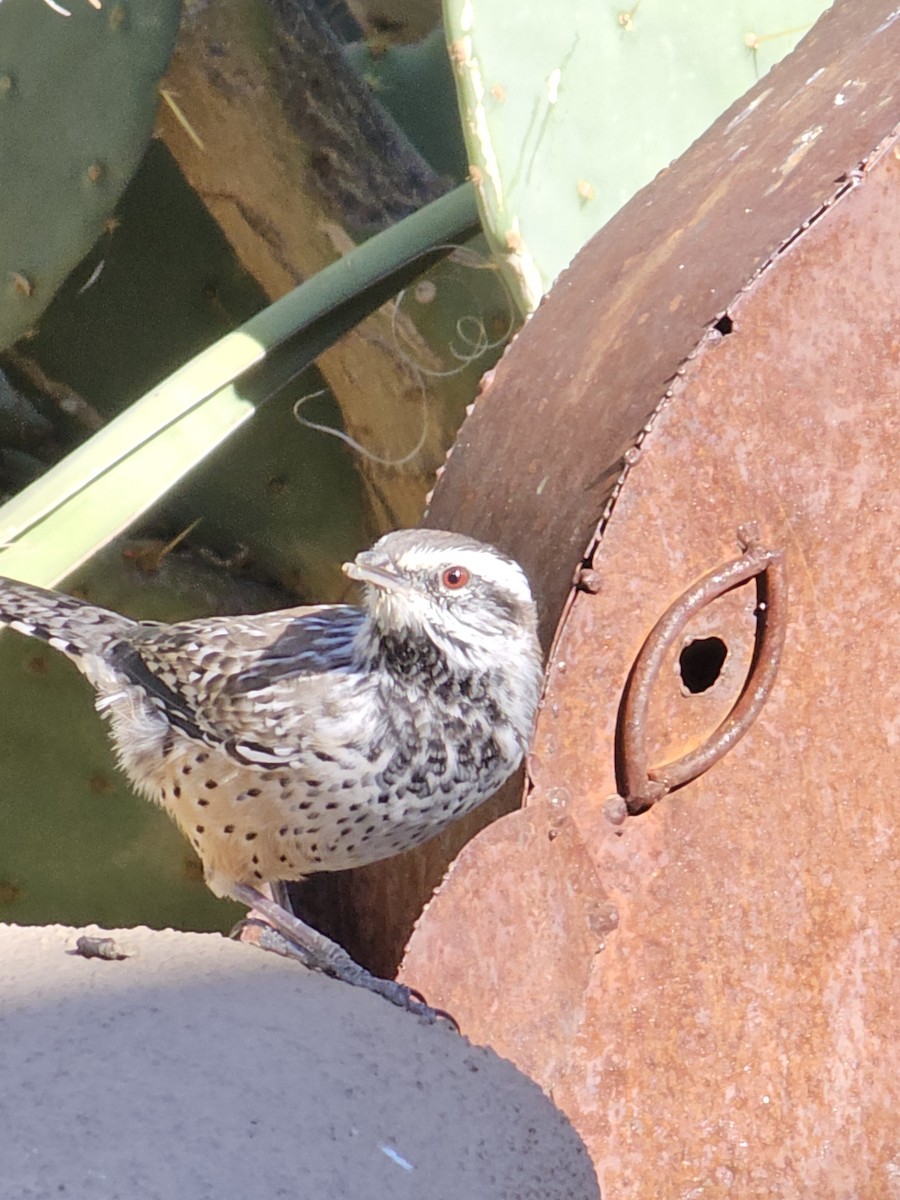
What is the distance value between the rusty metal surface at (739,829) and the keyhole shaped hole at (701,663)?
0.7 inches

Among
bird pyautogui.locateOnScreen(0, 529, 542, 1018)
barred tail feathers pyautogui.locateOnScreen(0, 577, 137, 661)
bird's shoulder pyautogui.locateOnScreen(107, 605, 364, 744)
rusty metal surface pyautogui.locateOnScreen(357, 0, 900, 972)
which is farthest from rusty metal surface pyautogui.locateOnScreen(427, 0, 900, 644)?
barred tail feathers pyautogui.locateOnScreen(0, 577, 137, 661)

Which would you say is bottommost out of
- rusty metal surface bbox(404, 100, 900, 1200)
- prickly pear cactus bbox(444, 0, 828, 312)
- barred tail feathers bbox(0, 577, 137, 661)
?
rusty metal surface bbox(404, 100, 900, 1200)

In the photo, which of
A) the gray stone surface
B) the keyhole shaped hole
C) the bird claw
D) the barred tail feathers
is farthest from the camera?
the barred tail feathers

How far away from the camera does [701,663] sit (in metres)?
1.76

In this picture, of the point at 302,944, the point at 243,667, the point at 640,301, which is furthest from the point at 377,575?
the point at 302,944

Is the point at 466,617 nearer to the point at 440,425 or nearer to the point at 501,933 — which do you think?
the point at 501,933

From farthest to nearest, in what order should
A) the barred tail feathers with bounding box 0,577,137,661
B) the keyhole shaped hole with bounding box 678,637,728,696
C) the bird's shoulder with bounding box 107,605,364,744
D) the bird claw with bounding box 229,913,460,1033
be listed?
1. the barred tail feathers with bounding box 0,577,137,661
2. the bird's shoulder with bounding box 107,605,364,744
3. the keyhole shaped hole with bounding box 678,637,728,696
4. the bird claw with bounding box 229,913,460,1033

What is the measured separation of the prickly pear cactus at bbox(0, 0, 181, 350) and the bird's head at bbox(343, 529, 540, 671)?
38.9 inches

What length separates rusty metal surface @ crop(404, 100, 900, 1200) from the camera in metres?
1.61

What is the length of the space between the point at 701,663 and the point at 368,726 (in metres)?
0.43

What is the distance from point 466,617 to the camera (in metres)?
1.83

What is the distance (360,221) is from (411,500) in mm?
581

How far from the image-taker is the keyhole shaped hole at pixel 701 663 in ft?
5.68

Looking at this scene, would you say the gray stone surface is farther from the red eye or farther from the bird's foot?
the red eye
